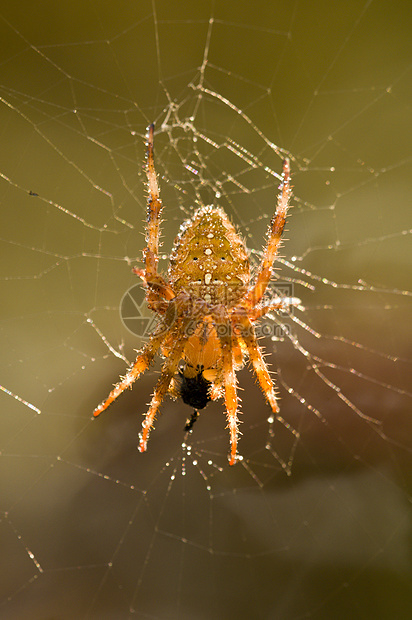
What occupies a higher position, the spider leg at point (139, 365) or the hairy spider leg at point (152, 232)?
the hairy spider leg at point (152, 232)

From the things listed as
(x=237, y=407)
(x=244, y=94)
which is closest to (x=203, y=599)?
(x=237, y=407)

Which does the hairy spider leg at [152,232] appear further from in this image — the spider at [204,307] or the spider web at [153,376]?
the spider web at [153,376]

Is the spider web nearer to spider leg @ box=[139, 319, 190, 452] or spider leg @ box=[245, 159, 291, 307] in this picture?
spider leg @ box=[245, 159, 291, 307]

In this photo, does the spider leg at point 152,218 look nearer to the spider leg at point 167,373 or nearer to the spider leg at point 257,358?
the spider leg at point 167,373

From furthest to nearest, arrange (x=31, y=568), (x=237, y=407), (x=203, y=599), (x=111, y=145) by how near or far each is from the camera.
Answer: (x=111, y=145)
(x=203, y=599)
(x=31, y=568)
(x=237, y=407)

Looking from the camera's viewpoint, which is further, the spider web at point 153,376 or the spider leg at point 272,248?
the spider web at point 153,376

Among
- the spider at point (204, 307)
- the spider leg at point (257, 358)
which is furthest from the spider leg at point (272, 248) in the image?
the spider leg at point (257, 358)

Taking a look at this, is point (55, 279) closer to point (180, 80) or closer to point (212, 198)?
point (212, 198)
